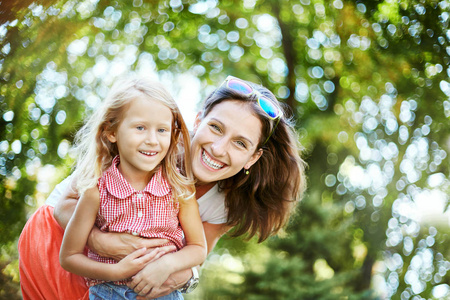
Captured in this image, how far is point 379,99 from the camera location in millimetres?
6449

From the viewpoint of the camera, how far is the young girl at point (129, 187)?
1.93 meters

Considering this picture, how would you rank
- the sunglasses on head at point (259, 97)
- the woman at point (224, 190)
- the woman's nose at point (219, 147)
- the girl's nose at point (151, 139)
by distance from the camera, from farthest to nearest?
the sunglasses on head at point (259, 97) < the woman's nose at point (219, 147) < the woman at point (224, 190) < the girl's nose at point (151, 139)

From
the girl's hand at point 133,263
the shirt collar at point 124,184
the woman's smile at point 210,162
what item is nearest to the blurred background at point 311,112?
the woman's smile at point 210,162

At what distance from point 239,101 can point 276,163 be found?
0.49m

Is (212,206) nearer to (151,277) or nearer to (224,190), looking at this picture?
(224,190)

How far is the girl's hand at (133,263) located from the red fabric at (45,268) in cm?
34

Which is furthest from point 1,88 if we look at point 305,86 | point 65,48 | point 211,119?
point 305,86

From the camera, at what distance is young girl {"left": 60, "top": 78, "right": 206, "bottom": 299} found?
1.93 m

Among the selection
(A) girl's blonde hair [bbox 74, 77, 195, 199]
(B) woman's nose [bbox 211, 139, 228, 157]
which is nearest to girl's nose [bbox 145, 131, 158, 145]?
(A) girl's blonde hair [bbox 74, 77, 195, 199]

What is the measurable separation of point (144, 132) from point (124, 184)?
230mm

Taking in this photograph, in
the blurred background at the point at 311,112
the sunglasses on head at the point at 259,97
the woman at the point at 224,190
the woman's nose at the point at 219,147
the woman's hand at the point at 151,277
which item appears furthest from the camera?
the blurred background at the point at 311,112

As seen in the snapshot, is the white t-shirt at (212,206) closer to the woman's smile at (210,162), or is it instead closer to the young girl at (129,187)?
the woman's smile at (210,162)

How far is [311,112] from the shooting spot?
7418 millimetres

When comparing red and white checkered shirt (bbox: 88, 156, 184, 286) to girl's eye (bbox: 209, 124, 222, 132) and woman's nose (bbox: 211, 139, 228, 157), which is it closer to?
woman's nose (bbox: 211, 139, 228, 157)
